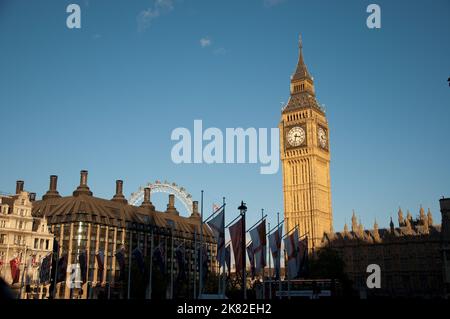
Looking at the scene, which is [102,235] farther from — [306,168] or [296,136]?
[296,136]

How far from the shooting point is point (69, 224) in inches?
4633

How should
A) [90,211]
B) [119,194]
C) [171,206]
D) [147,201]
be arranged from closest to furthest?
[90,211] → [119,194] → [147,201] → [171,206]

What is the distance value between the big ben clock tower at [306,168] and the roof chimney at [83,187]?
63865mm

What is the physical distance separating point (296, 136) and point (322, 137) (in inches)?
378

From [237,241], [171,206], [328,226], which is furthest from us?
[171,206]

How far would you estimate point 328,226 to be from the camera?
523ft

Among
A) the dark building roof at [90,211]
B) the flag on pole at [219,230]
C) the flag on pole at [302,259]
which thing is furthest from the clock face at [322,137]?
the flag on pole at [219,230]

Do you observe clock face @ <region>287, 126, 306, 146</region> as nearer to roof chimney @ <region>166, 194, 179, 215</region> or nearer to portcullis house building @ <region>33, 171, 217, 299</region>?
roof chimney @ <region>166, 194, 179, 215</region>

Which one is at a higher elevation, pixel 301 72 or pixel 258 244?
pixel 301 72

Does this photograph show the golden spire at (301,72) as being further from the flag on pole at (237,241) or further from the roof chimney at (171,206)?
the flag on pole at (237,241)

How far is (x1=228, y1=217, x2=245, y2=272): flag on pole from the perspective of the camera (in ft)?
145

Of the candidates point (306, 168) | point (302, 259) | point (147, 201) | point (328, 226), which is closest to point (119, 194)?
point (147, 201)
